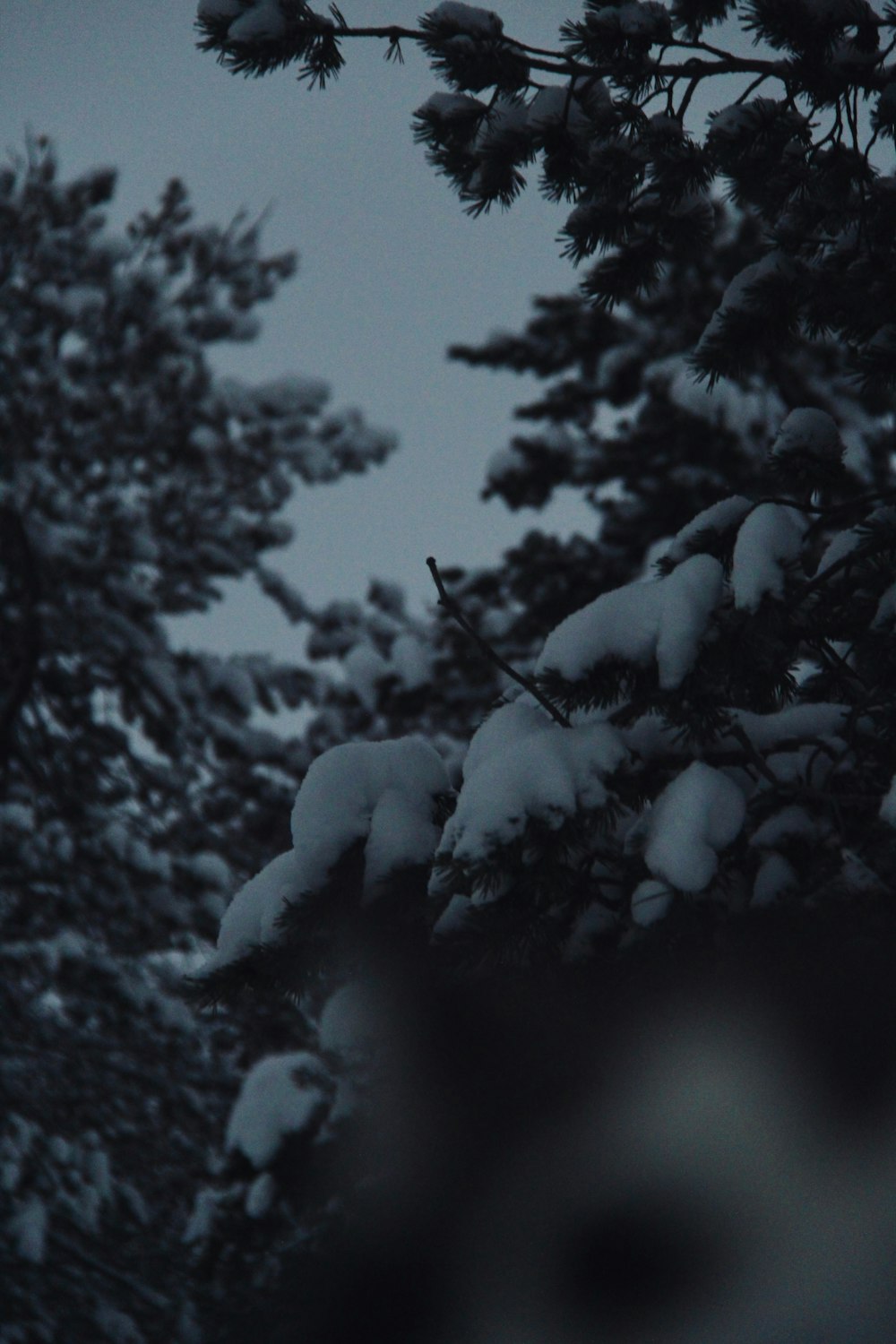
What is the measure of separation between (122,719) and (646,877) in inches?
280

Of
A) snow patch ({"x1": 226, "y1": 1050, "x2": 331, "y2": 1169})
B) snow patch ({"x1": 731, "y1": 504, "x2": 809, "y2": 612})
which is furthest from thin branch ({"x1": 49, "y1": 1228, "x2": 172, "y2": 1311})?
snow patch ({"x1": 731, "y1": 504, "x2": 809, "y2": 612})

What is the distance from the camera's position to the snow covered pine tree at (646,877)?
6.47 ft

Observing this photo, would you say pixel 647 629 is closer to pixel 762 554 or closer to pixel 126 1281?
pixel 762 554

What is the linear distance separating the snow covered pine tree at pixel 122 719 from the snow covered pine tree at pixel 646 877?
13.8ft

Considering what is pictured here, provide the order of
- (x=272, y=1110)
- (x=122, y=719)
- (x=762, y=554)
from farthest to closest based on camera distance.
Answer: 1. (x=122, y=719)
2. (x=272, y=1110)
3. (x=762, y=554)

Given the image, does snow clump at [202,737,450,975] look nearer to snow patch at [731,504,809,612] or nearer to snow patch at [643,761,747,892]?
snow patch at [643,761,747,892]

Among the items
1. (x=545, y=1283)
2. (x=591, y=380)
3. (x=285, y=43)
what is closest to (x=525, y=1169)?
(x=545, y=1283)

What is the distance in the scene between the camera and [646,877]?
2.15 m

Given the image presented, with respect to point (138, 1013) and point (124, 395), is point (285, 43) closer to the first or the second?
point (138, 1013)

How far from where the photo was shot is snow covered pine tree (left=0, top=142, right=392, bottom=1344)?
7.00 metres

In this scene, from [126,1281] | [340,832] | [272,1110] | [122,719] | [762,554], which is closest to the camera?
[762,554]

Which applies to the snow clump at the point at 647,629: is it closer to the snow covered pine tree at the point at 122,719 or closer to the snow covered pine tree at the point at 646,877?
the snow covered pine tree at the point at 646,877

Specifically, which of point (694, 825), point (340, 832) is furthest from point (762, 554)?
point (340, 832)

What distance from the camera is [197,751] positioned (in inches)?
337
